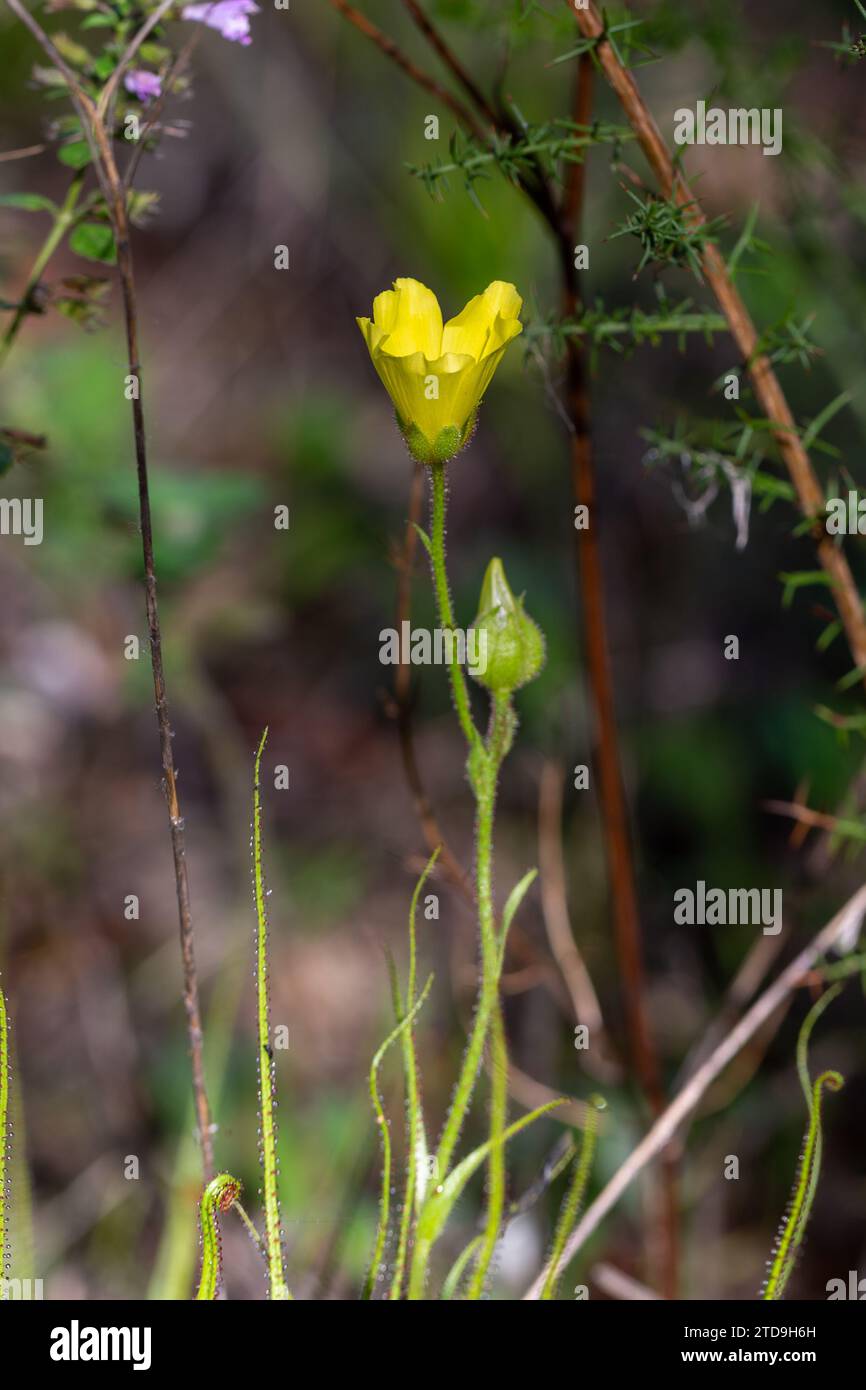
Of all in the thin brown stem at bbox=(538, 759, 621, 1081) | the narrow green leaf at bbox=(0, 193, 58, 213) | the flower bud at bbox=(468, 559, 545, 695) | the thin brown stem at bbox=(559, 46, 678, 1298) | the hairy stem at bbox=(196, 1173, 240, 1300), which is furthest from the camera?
the thin brown stem at bbox=(538, 759, 621, 1081)

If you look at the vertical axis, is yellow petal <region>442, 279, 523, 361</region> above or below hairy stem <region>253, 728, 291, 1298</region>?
above

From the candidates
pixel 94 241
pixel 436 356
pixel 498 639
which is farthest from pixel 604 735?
pixel 94 241

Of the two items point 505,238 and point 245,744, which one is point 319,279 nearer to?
point 505,238

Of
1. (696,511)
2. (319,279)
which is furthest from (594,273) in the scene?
(696,511)

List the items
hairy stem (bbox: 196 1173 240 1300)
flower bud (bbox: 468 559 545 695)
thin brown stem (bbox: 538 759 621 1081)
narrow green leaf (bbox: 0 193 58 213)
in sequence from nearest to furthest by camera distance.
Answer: hairy stem (bbox: 196 1173 240 1300) < flower bud (bbox: 468 559 545 695) < narrow green leaf (bbox: 0 193 58 213) < thin brown stem (bbox: 538 759 621 1081)

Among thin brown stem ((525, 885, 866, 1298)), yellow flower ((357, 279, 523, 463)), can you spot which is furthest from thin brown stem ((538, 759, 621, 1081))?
yellow flower ((357, 279, 523, 463))

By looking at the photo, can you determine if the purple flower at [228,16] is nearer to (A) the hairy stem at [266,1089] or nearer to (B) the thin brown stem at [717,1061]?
(A) the hairy stem at [266,1089]

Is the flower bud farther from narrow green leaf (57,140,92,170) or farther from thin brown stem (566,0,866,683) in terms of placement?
narrow green leaf (57,140,92,170)

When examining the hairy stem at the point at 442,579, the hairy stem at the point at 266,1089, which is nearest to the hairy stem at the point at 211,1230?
the hairy stem at the point at 266,1089

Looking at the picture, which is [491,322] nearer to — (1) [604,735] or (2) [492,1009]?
(2) [492,1009]
